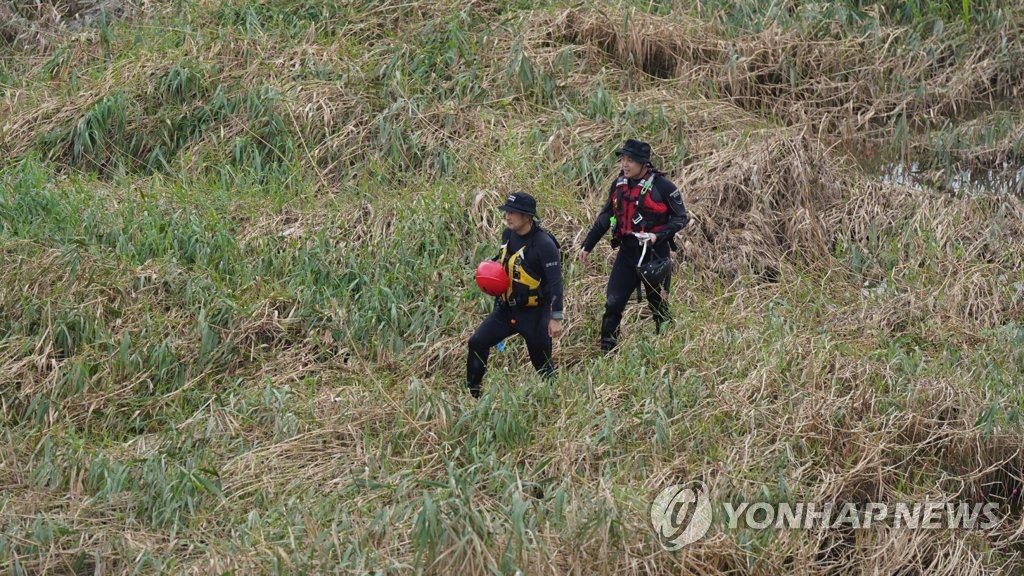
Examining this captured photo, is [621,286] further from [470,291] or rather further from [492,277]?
[492,277]

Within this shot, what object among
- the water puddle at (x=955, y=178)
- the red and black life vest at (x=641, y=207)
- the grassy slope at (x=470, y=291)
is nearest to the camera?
the grassy slope at (x=470, y=291)

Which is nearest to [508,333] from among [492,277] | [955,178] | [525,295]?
[525,295]

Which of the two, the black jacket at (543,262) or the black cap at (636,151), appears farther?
the black cap at (636,151)

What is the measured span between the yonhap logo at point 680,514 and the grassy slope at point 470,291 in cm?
8

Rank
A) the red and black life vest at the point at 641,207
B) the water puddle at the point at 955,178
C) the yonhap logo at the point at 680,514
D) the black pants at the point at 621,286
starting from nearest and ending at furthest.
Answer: the yonhap logo at the point at 680,514, the red and black life vest at the point at 641,207, the black pants at the point at 621,286, the water puddle at the point at 955,178

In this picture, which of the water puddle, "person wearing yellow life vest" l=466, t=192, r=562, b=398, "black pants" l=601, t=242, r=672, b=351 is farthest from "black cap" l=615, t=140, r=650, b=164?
the water puddle

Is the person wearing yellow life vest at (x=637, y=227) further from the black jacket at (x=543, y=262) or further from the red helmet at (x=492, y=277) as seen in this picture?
the red helmet at (x=492, y=277)

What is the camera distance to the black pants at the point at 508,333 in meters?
6.87

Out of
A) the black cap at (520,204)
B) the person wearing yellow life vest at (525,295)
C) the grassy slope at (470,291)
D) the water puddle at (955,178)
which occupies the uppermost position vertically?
the black cap at (520,204)

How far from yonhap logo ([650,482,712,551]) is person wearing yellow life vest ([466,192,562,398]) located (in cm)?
133

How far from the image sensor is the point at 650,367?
7164 mm

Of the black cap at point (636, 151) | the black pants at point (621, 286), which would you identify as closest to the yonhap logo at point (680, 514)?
the black pants at point (621, 286)

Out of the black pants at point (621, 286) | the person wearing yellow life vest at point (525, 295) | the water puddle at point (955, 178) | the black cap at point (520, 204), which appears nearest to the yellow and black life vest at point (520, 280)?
the person wearing yellow life vest at point (525, 295)

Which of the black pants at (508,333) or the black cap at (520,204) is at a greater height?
the black cap at (520,204)
